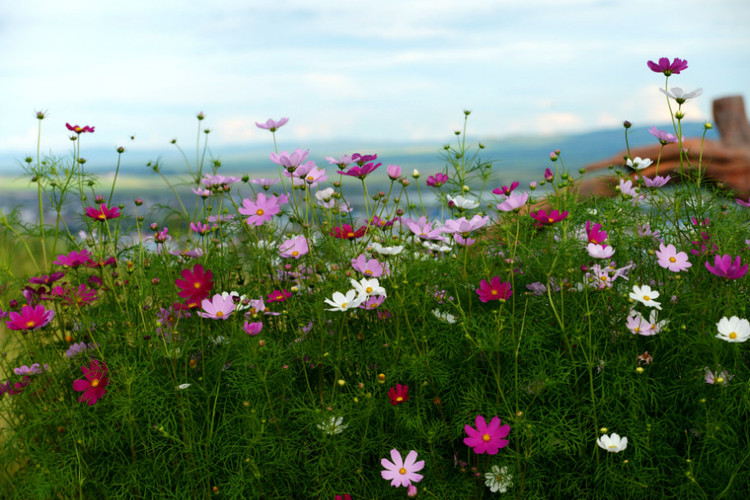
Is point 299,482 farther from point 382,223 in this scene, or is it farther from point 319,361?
point 382,223

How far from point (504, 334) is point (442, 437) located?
0.30 metres

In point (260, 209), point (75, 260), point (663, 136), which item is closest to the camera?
point (75, 260)

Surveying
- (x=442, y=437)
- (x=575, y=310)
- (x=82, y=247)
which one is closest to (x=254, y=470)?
(x=442, y=437)

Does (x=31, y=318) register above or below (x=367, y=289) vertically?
below

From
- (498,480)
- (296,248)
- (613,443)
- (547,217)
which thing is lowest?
(498,480)

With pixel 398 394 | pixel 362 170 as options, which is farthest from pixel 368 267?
pixel 398 394

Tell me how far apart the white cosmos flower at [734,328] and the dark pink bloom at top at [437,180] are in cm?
89

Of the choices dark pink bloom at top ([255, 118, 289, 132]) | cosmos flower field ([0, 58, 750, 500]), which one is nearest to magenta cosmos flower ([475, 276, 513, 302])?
cosmos flower field ([0, 58, 750, 500])

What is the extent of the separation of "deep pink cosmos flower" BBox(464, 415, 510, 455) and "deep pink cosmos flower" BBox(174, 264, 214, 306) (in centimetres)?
71

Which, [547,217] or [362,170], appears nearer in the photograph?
[547,217]

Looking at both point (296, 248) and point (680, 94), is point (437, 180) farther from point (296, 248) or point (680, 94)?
point (680, 94)

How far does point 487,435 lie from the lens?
1.46 metres

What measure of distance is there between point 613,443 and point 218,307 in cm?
97

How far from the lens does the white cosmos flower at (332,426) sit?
1.50 meters
